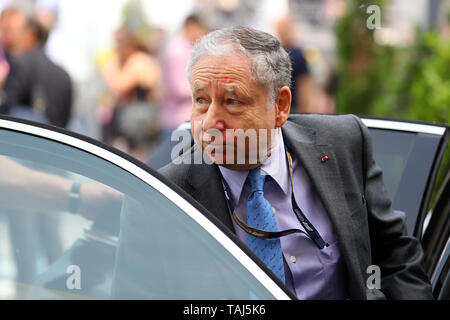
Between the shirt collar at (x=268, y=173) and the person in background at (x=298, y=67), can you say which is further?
the person in background at (x=298, y=67)

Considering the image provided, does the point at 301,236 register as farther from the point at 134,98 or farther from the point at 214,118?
the point at 134,98

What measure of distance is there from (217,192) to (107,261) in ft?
1.84

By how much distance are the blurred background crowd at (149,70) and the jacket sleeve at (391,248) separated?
9.50 feet

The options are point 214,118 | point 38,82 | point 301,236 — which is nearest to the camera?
point 214,118

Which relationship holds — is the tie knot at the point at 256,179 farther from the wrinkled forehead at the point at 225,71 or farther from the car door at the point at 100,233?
the car door at the point at 100,233

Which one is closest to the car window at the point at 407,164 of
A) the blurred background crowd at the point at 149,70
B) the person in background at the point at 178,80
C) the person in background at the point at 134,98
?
the blurred background crowd at the point at 149,70

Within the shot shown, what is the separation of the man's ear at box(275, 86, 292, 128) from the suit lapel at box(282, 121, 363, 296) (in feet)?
0.29

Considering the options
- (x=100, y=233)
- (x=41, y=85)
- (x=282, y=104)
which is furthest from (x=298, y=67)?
(x=100, y=233)

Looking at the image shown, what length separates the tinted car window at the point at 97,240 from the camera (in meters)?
1.92

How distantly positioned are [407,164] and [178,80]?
4610mm

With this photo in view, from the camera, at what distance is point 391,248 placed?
8.66 feet

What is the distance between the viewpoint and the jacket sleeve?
2.57 metres
